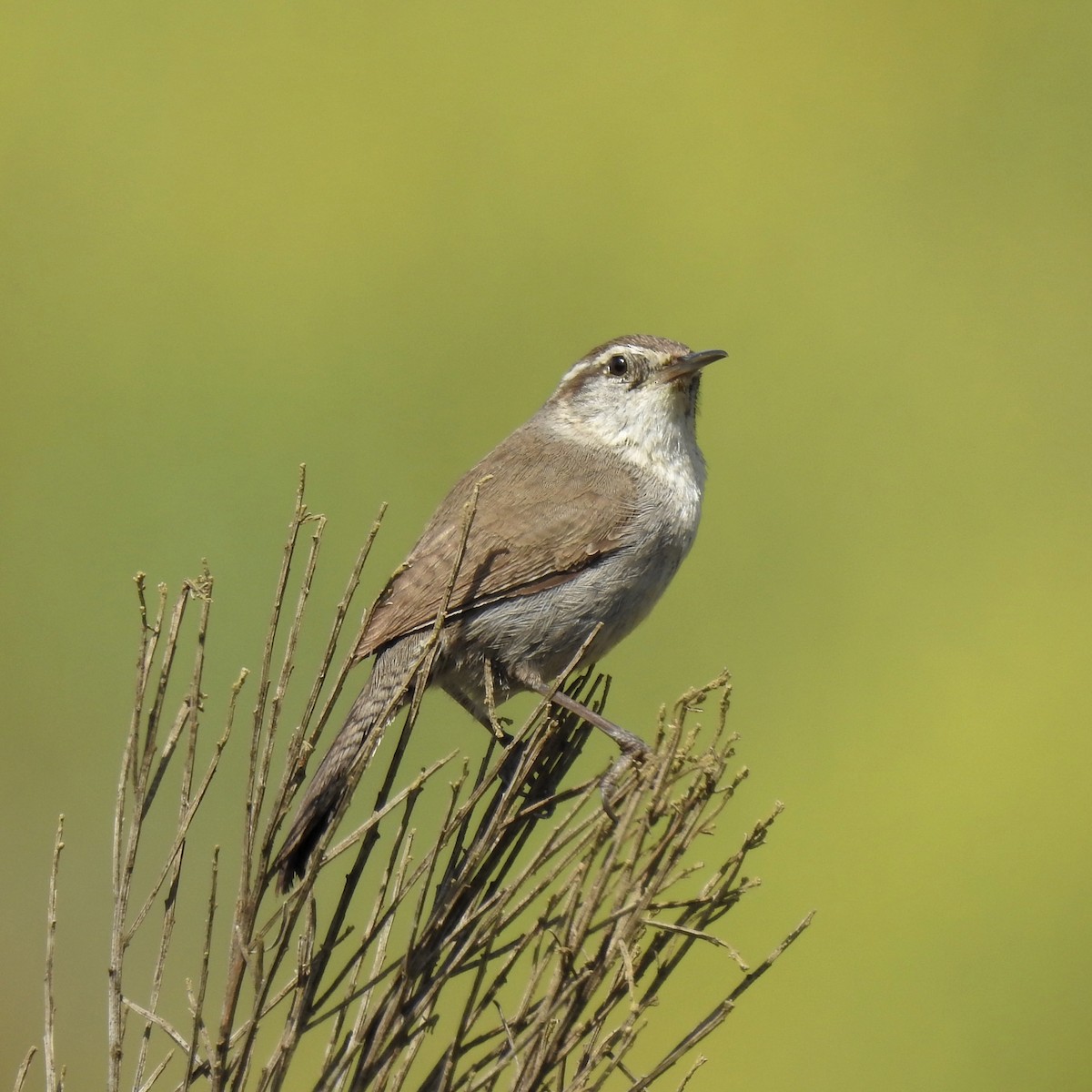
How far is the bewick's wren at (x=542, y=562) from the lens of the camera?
8.24ft

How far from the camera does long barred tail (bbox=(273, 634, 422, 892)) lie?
2.08 metres

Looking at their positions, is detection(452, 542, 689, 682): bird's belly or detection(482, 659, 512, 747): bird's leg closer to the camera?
detection(482, 659, 512, 747): bird's leg

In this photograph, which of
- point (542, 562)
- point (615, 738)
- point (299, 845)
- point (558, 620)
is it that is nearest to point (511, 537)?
point (542, 562)

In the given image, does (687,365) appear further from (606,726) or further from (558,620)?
(606,726)

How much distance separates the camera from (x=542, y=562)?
2.64m

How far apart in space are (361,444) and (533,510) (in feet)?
7.50

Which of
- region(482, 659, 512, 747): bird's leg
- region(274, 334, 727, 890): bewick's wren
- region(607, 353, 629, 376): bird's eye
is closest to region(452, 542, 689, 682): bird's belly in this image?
region(274, 334, 727, 890): bewick's wren

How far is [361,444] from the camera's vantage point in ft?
16.0

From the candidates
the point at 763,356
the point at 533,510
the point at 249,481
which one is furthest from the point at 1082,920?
the point at 249,481

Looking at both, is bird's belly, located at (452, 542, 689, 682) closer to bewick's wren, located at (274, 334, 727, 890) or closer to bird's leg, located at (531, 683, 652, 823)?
bewick's wren, located at (274, 334, 727, 890)

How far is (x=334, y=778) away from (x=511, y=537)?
719 mm

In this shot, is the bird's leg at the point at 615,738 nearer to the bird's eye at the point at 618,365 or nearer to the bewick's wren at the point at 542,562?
the bewick's wren at the point at 542,562

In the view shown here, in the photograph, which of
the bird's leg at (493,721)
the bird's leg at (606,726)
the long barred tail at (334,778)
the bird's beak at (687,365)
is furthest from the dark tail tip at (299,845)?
the bird's beak at (687,365)

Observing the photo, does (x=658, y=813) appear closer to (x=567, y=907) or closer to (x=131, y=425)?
(x=567, y=907)
